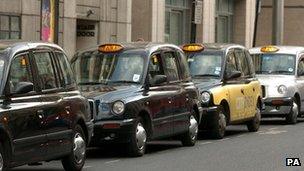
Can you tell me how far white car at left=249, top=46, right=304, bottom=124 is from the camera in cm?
2234

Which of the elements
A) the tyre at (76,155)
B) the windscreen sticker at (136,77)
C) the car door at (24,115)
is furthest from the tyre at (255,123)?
the car door at (24,115)

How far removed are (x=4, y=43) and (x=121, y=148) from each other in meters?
4.82

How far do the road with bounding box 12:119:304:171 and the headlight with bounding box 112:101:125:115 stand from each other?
2.56 feet

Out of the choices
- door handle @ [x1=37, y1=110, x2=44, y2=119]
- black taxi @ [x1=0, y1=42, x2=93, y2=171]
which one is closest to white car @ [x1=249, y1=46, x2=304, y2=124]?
black taxi @ [x1=0, y1=42, x2=93, y2=171]

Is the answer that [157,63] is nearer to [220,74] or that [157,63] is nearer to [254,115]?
[220,74]

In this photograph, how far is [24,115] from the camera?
34.9 feet

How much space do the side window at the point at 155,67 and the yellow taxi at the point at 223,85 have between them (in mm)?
2271

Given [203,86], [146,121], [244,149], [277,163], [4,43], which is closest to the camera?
[4,43]

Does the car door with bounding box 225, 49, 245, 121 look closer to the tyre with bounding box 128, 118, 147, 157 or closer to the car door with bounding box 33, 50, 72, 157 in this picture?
the tyre with bounding box 128, 118, 147, 157

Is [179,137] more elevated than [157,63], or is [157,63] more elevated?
[157,63]

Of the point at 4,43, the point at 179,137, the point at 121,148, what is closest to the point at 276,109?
the point at 179,137

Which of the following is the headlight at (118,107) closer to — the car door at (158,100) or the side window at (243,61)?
the car door at (158,100)

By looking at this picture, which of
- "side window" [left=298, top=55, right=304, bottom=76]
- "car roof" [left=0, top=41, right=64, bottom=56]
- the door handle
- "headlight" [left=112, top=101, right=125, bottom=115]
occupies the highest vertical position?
"car roof" [left=0, top=41, right=64, bottom=56]

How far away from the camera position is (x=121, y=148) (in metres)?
15.6
